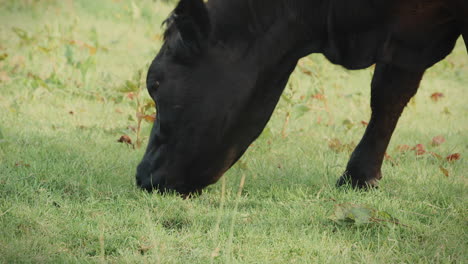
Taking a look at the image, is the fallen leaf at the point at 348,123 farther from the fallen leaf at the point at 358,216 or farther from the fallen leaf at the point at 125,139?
the fallen leaf at the point at 358,216

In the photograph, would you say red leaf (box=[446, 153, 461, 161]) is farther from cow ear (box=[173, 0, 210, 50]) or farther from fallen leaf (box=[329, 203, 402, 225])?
cow ear (box=[173, 0, 210, 50])

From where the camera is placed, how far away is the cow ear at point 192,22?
2.34 metres

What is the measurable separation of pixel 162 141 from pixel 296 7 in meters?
0.80

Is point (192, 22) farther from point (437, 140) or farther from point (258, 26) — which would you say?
point (437, 140)

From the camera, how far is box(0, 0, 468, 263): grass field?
214 cm

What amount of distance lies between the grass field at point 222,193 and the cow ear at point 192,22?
43cm

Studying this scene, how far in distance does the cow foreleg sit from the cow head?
2.29 feet

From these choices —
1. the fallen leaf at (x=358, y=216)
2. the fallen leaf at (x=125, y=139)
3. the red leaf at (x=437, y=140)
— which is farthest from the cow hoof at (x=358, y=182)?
the fallen leaf at (x=125, y=139)

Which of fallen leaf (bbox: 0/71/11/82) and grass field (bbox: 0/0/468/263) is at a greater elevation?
fallen leaf (bbox: 0/71/11/82)

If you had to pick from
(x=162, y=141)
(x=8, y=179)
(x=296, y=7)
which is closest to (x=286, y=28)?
(x=296, y=7)

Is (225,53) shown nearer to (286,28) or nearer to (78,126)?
(286,28)

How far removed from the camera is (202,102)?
8.31ft

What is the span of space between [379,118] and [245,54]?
3.22ft

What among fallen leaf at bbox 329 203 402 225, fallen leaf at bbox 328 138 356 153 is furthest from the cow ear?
fallen leaf at bbox 328 138 356 153
